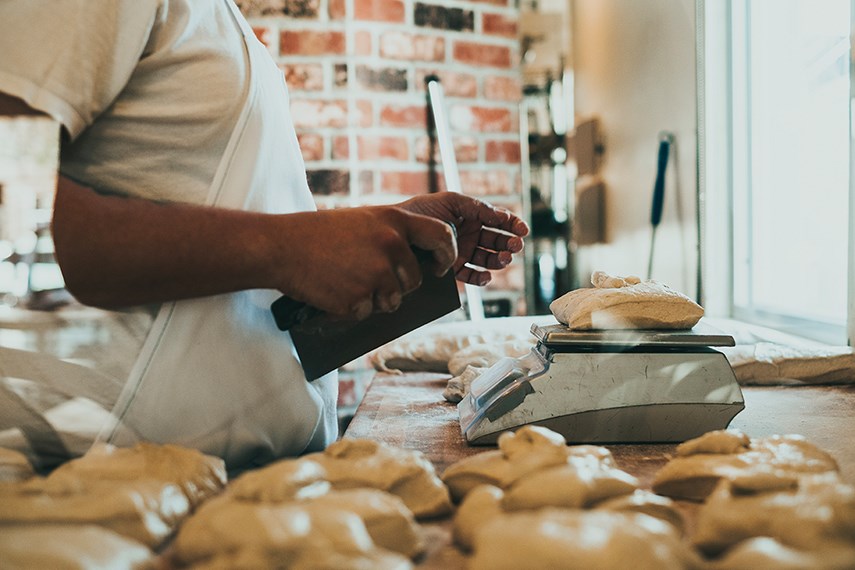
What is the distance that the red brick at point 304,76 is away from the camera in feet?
7.74

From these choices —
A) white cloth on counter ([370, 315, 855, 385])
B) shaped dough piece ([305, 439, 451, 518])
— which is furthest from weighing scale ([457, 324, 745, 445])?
shaped dough piece ([305, 439, 451, 518])

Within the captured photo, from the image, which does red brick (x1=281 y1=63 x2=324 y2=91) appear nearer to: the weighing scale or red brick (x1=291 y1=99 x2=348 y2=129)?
red brick (x1=291 y1=99 x2=348 y2=129)

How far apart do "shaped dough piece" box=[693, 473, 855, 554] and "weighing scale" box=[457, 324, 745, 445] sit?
0.33 m

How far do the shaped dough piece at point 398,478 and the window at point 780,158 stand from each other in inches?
52.5

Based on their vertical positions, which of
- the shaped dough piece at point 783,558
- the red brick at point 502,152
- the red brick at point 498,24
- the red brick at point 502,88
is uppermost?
the red brick at point 498,24

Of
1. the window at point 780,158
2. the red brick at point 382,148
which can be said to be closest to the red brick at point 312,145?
the red brick at point 382,148

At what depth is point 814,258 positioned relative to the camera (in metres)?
1.90

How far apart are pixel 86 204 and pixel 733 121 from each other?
76.8 inches

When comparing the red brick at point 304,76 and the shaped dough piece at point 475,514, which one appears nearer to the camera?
the shaped dough piece at point 475,514

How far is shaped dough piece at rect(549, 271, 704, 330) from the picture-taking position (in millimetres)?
1028

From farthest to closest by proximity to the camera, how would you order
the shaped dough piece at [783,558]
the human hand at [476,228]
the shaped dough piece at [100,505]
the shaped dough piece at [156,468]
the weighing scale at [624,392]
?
the human hand at [476,228] < the weighing scale at [624,392] < the shaped dough piece at [156,468] < the shaped dough piece at [100,505] < the shaped dough piece at [783,558]

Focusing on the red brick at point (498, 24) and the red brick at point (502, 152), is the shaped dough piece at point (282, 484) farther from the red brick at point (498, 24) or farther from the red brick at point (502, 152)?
the red brick at point (498, 24)

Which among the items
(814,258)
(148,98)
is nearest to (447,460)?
(148,98)

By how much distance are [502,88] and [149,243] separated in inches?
74.9
